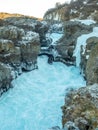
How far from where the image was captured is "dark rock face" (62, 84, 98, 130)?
1803cm

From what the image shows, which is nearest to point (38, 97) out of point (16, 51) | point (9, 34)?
point (16, 51)

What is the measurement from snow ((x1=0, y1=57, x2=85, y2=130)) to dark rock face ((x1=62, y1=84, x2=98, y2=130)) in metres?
6.83

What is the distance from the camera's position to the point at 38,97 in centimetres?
3291

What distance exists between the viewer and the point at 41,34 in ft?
158

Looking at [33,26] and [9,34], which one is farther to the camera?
[33,26]

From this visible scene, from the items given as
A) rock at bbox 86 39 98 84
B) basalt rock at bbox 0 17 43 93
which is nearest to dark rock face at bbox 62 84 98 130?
rock at bbox 86 39 98 84

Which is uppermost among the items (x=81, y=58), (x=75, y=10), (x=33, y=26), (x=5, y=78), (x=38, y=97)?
(x=75, y=10)

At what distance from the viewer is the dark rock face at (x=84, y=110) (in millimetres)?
18031

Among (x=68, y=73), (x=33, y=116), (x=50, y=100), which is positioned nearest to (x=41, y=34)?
(x=68, y=73)

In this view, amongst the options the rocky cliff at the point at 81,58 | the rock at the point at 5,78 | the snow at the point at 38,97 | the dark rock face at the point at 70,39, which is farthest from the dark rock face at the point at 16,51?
the rocky cliff at the point at 81,58

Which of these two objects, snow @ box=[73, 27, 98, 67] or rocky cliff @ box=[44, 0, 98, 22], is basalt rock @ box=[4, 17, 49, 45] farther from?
rocky cliff @ box=[44, 0, 98, 22]

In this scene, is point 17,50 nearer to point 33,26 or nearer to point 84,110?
point 33,26

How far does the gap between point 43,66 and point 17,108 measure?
12113mm

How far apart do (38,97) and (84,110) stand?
1345cm
